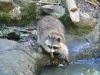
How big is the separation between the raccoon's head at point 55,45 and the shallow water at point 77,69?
410 mm

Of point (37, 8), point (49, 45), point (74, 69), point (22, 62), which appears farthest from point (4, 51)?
point (37, 8)

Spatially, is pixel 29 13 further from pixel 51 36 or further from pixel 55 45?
pixel 55 45

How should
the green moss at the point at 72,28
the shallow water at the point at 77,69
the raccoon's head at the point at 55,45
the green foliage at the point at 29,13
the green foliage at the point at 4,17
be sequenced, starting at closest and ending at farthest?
the raccoon's head at the point at 55,45
the shallow water at the point at 77,69
the green moss at the point at 72,28
the green foliage at the point at 4,17
the green foliage at the point at 29,13

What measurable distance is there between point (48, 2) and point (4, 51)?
2.87 meters

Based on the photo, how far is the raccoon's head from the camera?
6.62 metres

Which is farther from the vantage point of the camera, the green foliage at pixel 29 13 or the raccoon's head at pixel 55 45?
the green foliage at pixel 29 13

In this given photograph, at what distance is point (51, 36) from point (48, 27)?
751 millimetres

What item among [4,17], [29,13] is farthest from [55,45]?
[4,17]

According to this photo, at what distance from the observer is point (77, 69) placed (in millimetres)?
7125

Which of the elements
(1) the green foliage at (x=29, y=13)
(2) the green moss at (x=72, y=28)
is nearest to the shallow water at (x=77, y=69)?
(2) the green moss at (x=72, y=28)

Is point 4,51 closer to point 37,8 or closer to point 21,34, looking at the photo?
point 21,34

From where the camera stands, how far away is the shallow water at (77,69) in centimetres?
693

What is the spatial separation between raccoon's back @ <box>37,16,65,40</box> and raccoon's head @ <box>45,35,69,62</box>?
330 mm

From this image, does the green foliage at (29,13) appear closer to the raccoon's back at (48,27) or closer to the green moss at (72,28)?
the raccoon's back at (48,27)
